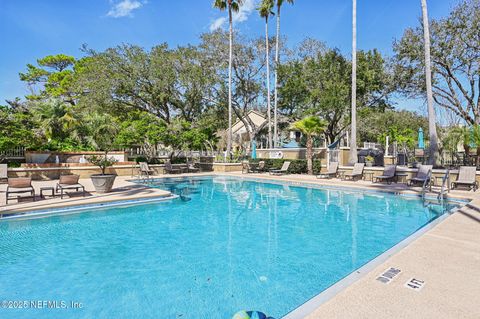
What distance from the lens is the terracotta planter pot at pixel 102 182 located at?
1103 cm

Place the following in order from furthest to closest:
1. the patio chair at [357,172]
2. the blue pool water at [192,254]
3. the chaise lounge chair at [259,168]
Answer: the chaise lounge chair at [259,168]
the patio chair at [357,172]
the blue pool water at [192,254]

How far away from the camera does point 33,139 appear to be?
16219mm

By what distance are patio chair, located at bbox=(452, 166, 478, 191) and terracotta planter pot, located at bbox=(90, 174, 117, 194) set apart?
14.3m

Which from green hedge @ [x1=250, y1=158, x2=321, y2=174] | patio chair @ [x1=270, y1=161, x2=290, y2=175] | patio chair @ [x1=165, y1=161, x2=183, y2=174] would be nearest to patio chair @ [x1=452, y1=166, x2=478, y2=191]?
green hedge @ [x1=250, y1=158, x2=321, y2=174]

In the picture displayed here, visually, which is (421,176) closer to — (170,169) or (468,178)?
(468,178)

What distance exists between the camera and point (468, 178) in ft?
37.6

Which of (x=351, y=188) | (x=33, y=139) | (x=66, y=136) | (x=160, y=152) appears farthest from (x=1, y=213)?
(x=160, y=152)

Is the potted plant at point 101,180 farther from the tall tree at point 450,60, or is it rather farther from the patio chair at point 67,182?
the tall tree at point 450,60

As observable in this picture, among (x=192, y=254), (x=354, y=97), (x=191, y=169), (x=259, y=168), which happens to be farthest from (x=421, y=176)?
(x=191, y=169)

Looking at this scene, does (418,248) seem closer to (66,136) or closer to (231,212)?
(231,212)

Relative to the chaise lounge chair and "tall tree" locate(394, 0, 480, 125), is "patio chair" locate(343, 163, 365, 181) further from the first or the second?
"tall tree" locate(394, 0, 480, 125)

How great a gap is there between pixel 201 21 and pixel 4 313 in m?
28.8

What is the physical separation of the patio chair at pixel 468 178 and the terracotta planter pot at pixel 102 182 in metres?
14.3

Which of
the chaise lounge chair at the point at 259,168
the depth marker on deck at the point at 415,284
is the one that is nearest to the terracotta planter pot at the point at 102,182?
the depth marker on deck at the point at 415,284
